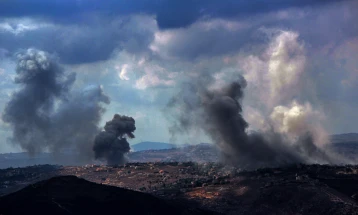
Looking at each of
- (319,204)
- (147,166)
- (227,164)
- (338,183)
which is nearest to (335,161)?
(227,164)

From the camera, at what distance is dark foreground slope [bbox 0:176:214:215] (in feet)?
249

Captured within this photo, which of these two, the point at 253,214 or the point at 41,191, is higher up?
the point at 41,191

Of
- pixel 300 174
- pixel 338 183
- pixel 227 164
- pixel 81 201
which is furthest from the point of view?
pixel 227 164

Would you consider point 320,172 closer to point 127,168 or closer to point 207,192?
point 207,192

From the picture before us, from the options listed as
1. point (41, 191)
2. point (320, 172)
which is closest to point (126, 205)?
point (41, 191)

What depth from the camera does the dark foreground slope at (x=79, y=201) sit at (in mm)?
76000

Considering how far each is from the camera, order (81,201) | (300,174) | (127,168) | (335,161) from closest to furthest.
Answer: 1. (81,201)
2. (300,174)
3. (127,168)
4. (335,161)

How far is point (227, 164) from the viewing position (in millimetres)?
154750

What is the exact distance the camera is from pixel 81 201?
82000mm

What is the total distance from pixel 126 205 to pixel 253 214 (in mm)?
23679

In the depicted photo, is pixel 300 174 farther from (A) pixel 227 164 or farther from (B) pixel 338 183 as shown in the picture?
(A) pixel 227 164

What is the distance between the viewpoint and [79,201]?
81.9 metres

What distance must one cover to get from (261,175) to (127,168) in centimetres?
6843

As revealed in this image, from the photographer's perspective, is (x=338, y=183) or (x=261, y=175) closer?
(x=338, y=183)
